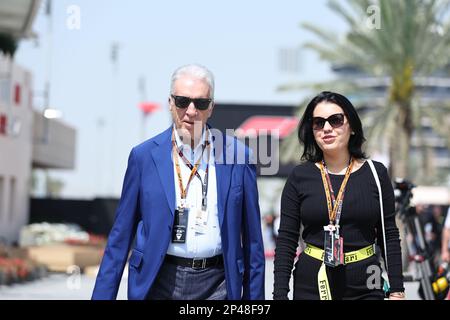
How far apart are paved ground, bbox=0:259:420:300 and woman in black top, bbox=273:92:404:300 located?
7253mm

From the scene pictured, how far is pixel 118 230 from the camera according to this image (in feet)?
12.6

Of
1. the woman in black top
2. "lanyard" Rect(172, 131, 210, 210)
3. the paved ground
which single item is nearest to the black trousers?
the woman in black top

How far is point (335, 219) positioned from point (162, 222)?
74cm

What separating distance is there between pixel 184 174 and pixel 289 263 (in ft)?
2.07

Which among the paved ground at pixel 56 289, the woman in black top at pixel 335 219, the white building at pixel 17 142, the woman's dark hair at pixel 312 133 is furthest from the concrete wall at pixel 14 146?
the woman in black top at pixel 335 219

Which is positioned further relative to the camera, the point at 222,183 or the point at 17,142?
the point at 17,142

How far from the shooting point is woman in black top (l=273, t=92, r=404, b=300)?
3916 millimetres

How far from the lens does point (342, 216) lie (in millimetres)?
3934

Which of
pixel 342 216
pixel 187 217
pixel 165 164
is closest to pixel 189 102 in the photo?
pixel 165 164

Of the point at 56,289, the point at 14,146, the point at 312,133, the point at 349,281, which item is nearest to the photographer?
the point at 349,281

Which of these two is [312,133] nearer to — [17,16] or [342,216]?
[342,216]

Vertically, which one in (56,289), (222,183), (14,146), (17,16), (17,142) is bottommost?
(56,289)

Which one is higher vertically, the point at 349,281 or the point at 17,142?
the point at 17,142
